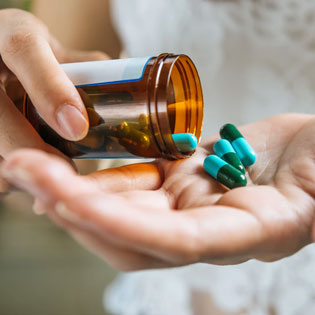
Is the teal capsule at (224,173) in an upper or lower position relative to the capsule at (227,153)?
upper

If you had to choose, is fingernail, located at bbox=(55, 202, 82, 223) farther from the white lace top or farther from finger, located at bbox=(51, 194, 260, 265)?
the white lace top

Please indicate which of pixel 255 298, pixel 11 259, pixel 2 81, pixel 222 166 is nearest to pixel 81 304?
pixel 11 259

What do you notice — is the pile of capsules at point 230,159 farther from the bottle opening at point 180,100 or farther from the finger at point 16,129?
the finger at point 16,129

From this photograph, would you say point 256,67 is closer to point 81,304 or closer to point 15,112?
point 15,112

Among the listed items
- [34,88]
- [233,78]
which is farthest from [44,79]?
[233,78]

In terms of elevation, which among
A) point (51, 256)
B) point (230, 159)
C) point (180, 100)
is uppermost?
point (180, 100)

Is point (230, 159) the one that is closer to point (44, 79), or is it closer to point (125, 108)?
point (125, 108)

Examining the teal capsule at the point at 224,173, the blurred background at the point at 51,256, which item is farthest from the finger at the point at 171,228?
the blurred background at the point at 51,256

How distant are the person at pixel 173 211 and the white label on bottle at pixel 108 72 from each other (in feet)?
0.37

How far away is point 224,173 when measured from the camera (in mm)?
757

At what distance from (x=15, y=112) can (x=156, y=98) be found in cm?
29

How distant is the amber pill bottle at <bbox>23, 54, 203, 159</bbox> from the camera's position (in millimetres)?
730

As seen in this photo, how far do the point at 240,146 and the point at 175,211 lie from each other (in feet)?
1.43

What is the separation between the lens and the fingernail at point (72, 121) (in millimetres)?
686
